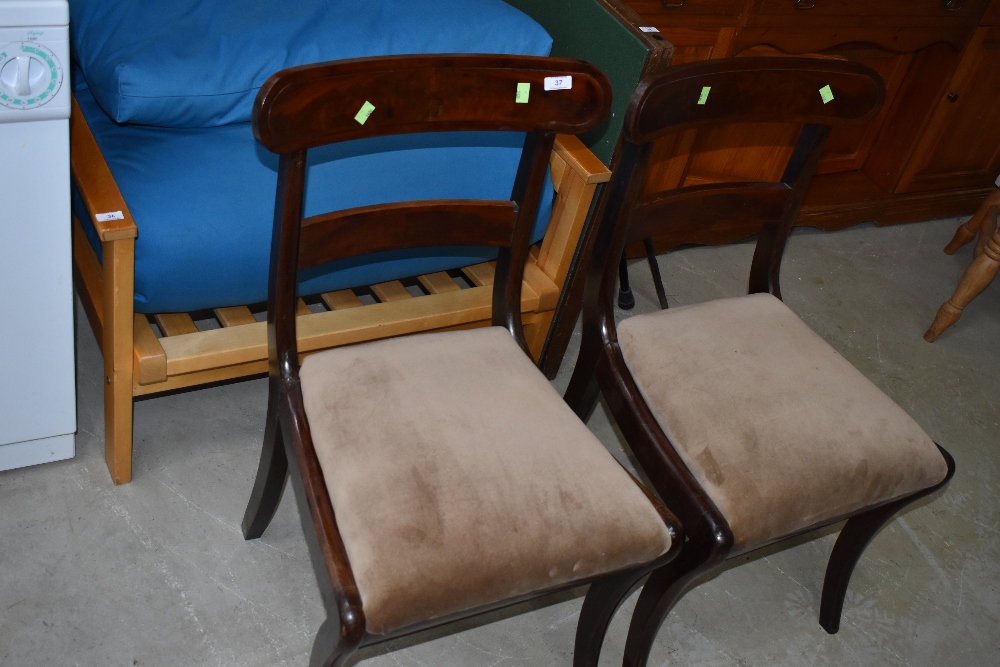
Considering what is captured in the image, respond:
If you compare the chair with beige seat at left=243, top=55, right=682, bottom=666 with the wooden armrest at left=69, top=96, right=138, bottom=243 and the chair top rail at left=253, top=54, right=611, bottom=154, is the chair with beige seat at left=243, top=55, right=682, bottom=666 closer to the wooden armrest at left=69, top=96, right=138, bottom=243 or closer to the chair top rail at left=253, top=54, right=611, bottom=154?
the chair top rail at left=253, top=54, right=611, bottom=154

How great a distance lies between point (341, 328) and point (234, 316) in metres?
0.19

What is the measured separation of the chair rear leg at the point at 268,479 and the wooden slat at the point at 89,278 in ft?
1.08

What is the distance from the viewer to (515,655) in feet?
4.78

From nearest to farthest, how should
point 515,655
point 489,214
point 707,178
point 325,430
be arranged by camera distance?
point 325,430, point 489,214, point 515,655, point 707,178

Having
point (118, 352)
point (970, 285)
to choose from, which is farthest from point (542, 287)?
point (970, 285)

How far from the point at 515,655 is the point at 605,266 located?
631 mm

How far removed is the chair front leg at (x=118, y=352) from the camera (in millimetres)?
1288

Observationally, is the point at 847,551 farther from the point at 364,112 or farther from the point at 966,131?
the point at 966,131

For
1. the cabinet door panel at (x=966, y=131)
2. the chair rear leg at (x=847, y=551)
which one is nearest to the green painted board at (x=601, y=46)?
the chair rear leg at (x=847, y=551)

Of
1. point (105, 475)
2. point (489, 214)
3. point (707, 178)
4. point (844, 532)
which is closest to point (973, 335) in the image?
point (707, 178)

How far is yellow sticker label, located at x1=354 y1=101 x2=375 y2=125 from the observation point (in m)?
1.07

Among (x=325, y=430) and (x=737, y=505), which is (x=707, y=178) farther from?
(x=325, y=430)

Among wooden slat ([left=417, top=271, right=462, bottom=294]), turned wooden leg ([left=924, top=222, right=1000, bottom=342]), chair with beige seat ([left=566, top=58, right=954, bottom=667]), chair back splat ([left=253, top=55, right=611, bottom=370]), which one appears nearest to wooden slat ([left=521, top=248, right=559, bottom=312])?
wooden slat ([left=417, top=271, right=462, bottom=294])

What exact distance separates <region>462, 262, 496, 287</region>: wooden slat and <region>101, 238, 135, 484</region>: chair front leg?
637mm
